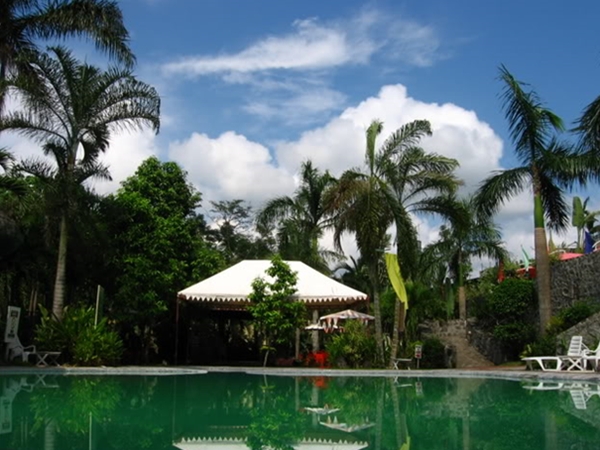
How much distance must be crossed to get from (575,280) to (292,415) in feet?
45.1

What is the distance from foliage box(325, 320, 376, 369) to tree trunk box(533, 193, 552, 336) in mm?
4793

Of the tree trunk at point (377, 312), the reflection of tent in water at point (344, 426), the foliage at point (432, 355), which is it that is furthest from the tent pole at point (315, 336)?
the reflection of tent in water at point (344, 426)

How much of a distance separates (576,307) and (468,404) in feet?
32.0

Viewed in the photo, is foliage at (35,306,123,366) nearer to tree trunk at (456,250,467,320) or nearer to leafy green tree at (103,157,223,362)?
leafy green tree at (103,157,223,362)

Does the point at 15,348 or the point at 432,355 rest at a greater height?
the point at 15,348

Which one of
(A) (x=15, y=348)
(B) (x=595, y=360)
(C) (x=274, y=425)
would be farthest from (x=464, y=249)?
(C) (x=274, y=425)

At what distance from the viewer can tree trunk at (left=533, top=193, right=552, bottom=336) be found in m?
19.0

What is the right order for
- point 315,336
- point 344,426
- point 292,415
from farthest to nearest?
point 315,336, point 292,415, point 344,426

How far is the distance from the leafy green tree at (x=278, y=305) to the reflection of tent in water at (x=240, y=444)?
475 inches

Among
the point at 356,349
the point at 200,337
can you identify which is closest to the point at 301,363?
the point at 356,349

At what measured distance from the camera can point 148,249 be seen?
1995cm

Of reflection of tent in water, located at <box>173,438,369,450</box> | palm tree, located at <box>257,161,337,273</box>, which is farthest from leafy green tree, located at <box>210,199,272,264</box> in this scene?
reflection of tent in water, located at <box>173,438,369,450</box>

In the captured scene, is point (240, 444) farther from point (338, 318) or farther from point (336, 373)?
point (338, 318)

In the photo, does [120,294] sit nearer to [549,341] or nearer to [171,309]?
[171,309]
